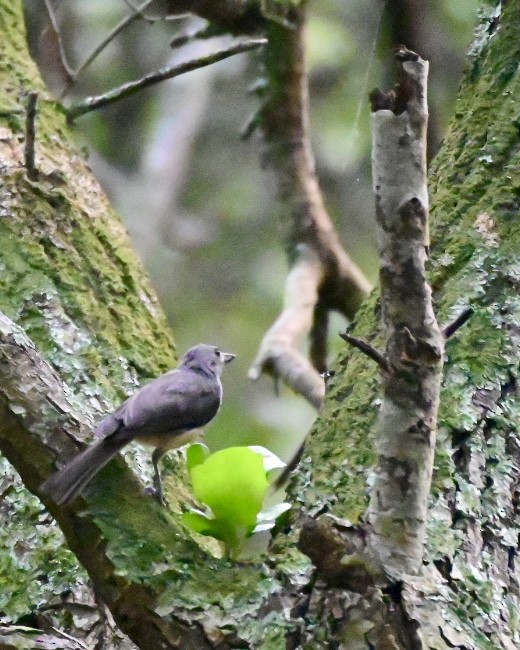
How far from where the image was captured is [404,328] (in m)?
1.26

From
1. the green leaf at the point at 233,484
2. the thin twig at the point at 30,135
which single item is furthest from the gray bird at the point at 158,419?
the thin twig at the point at 30,135

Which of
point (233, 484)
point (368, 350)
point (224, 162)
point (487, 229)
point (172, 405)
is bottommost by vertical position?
point (224, 162)

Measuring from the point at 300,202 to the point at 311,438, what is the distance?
5.01ft

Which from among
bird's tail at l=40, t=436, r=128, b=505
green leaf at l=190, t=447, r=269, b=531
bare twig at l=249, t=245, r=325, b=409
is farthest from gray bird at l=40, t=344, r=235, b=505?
bare twig at l=249, t=245, r=325, b=409

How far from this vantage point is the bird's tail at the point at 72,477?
1430 millimetres

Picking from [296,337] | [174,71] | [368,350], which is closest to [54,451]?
[368,350]

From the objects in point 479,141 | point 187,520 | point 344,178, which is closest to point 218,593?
point 187,520

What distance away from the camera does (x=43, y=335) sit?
81.3 inches

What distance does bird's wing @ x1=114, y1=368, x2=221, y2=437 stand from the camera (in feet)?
5.92

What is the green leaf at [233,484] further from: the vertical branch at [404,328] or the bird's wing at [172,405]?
A: the vertical branch at [404,328]

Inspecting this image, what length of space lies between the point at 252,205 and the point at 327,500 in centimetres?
307

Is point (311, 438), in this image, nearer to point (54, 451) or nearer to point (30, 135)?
point (54, 451)

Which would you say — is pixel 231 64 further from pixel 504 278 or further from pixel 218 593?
pixel 218 593

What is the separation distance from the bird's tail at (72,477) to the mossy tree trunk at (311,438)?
32mm
